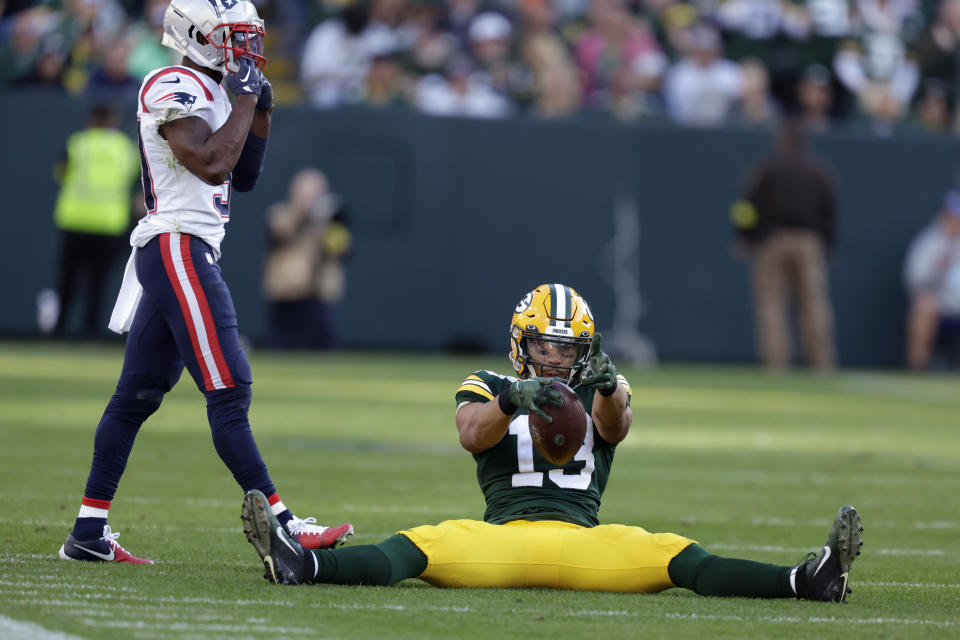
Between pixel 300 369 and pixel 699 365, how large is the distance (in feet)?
19.1

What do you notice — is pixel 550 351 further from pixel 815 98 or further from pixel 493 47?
pixel 815 98

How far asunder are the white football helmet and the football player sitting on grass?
1.41 meters

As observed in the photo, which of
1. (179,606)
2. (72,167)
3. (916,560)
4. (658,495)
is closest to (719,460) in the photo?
(658,495)

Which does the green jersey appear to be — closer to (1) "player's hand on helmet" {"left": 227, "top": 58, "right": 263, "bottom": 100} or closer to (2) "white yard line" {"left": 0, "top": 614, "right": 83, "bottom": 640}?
(1) "player's hand on helmet" {"left": 227, "top": 58, "right": 263, "bottom": 100}

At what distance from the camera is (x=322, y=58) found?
20344 mm

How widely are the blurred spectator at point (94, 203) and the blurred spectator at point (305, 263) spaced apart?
181cm

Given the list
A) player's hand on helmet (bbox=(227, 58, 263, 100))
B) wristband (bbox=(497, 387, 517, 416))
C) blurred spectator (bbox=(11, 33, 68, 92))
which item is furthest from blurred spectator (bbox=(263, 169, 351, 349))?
wristband (bbox=(497, 387, 517, 416))

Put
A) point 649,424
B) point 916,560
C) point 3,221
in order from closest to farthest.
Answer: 1. point 916,560
2. point 649,424
3. point 3,221

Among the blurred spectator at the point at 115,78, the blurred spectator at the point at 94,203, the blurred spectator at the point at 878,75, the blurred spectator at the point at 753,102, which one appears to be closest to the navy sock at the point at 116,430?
the blurred spectator at the point at 94,203

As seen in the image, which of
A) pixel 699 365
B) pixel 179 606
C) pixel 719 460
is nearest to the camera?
pixel 179 606

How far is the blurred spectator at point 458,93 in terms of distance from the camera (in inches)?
802

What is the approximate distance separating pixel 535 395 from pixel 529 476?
67 cm

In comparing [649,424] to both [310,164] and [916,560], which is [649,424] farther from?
[310,164]

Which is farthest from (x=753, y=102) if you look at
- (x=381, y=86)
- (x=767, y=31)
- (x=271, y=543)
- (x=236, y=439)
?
(x=271, y=543)
